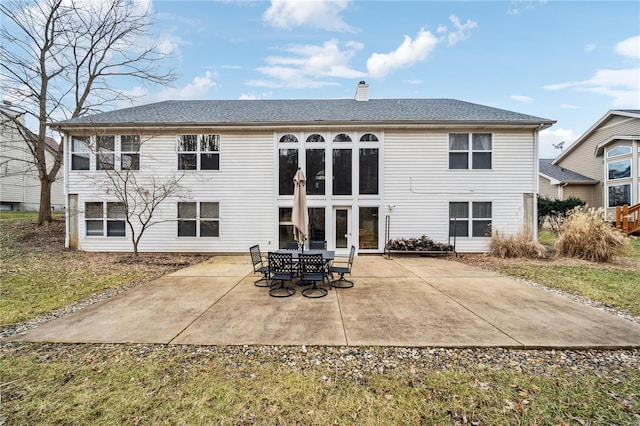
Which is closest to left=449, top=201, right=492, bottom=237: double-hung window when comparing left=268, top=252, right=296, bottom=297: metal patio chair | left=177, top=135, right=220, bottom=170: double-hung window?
left=268, top=252, right=296, bottom=297: metal patio chair

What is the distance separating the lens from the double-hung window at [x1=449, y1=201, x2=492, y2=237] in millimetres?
10898

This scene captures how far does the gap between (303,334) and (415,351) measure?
1.64 meters

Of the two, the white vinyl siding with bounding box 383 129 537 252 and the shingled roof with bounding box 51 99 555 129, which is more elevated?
the shingled roof with bounding box 51 99 555 129

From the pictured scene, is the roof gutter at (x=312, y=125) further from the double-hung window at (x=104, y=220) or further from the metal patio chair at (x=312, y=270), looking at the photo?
the metal patio chair at (x=312, y=270)

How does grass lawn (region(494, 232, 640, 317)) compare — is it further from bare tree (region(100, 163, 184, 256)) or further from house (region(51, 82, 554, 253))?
bare tree (region(100, 163, 184, 256))

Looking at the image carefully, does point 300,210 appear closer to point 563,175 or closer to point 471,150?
point 471,150

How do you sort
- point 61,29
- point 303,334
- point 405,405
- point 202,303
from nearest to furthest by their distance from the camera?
1. point 405,405
2. point 303,334
3. point 202,303
4. point 61,29

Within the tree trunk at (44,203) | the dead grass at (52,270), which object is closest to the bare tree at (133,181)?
the dead grass at (52,270)

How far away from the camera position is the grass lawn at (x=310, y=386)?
93.4 inches

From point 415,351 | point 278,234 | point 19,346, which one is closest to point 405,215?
point 278,234

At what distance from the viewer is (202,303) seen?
528 cm

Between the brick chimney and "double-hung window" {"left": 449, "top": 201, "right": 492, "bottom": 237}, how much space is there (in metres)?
7.63

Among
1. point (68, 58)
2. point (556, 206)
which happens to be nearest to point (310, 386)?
point (556, 206)

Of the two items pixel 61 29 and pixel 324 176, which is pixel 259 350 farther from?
pixel 61 29
